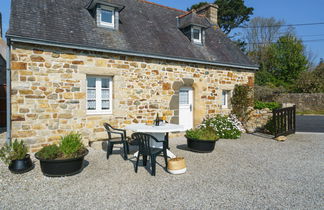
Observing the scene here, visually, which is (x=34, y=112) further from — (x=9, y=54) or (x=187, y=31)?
(x=187, y=31)

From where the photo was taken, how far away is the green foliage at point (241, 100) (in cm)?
1021

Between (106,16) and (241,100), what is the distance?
6793mm

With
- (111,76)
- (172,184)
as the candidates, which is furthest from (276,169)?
(111,76)

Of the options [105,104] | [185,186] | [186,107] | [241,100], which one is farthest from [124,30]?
[185,186]

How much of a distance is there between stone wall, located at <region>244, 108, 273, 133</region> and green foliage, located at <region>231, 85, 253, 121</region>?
0.29m

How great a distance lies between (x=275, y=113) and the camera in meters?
8.60

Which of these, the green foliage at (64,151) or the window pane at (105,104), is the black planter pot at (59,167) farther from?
the window pane at (105,104)

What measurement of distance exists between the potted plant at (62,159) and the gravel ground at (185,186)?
163mm

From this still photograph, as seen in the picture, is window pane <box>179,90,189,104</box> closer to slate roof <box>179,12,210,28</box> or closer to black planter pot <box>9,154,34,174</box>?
slate roof <box>179,12,210,28</box>

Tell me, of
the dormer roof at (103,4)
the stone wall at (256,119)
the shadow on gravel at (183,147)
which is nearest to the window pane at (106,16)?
the dormer roof at (103,4)

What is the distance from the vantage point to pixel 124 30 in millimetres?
8344

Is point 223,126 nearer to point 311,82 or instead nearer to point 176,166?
point 176,166

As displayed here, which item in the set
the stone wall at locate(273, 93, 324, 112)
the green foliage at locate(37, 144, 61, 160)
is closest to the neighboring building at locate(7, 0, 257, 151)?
the green foliage at locate(37, 144, 61, 160)

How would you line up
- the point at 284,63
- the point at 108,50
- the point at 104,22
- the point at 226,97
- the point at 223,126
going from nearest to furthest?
the point at 108,50 → the point at 104,22 → the point at 223,126 → the point at 226,97 → the point at 284,63
